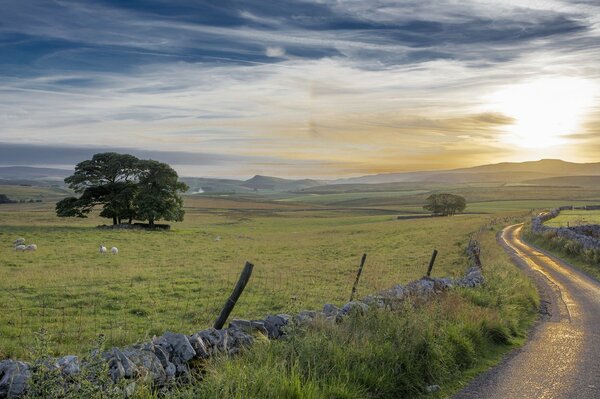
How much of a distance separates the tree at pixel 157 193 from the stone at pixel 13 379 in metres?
57.0

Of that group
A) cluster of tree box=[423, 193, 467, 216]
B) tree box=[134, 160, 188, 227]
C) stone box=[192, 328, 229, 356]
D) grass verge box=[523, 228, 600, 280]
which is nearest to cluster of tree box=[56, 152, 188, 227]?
tree box=[134, 160, 188, 227]

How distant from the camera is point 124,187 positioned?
64.1m

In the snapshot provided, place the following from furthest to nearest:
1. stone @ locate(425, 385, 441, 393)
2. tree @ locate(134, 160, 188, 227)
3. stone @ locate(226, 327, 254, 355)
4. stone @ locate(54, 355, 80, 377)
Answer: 1. tree @ locate(134, 160, 188, 227)
2. stone @ locate(226, 327, 254, 355)
3. stone @ locate(425, 385, 441, 393)
4. stone @ locate(54, 355, 80, 377)

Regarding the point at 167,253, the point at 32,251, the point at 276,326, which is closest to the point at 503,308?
the point at 276,326

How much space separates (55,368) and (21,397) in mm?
681

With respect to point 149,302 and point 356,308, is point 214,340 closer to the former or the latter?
point 356,308

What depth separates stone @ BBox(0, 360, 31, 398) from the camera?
20.5 feet

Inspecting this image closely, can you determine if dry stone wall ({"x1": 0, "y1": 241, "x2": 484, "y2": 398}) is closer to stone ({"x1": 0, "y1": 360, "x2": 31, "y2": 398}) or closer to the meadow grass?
stone ({"x1": 0, "y1": 360, "x2": 31, "y2": 398})

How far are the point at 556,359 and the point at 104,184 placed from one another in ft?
212

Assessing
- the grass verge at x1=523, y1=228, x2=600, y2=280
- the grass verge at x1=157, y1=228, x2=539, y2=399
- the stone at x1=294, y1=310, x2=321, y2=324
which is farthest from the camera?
the grass verge at x1=523, y1=228, x2=600, y2=280

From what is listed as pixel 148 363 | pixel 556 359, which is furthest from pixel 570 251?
pixel 148 363

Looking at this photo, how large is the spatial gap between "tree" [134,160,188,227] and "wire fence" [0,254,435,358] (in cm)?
3713

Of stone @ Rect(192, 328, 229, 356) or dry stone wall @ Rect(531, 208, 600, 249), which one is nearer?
stone @ Rect(192, 328, 229, 356)

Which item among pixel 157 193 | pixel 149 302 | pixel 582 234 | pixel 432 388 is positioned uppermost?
pixel 157 193
